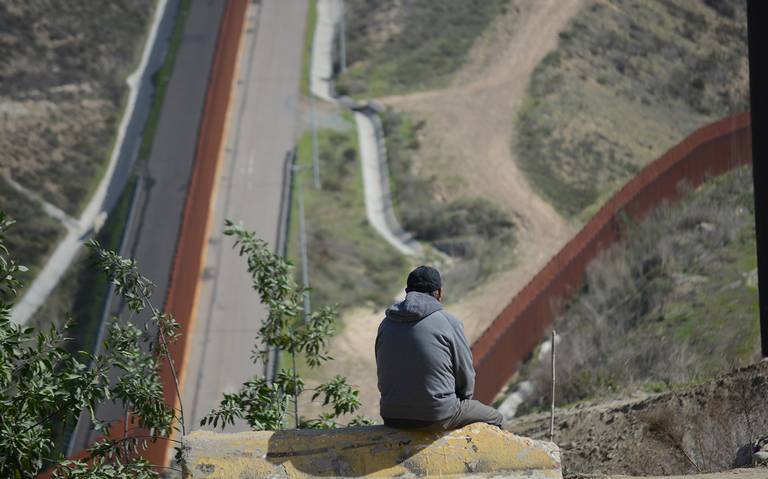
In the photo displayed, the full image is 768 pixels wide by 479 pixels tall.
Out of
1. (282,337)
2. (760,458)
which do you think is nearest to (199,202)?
(282,337)

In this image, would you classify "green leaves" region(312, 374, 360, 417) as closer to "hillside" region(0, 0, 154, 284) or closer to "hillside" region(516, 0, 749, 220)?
"hillside" region(0, 0, 154, 284)

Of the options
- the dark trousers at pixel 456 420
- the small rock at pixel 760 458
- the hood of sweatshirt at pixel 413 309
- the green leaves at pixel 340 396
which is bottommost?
the dark trousers at pixel 456 420

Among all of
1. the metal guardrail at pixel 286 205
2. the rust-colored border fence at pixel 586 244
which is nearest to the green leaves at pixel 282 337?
the rust-colored border fence at pixel 586 244

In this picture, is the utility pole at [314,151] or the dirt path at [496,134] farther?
the utility pole at [314,151]

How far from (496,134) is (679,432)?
37.8m

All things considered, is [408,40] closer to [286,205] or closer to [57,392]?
[286,205]

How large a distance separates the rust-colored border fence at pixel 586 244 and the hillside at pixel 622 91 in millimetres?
8190

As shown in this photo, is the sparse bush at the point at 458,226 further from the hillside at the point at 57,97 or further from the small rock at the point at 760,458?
the small rock at the point at 760,458

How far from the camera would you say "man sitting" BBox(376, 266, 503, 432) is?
771 cm

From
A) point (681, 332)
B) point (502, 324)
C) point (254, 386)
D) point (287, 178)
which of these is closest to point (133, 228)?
point (287, 178)

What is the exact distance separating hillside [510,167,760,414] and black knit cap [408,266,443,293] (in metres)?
7.67

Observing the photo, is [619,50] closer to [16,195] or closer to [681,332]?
[16,195]

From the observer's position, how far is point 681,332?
20531 mm

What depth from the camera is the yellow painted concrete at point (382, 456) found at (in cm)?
794
